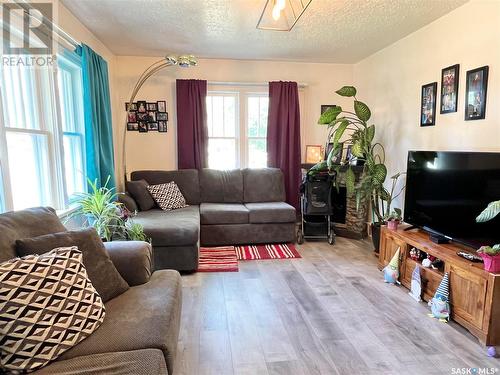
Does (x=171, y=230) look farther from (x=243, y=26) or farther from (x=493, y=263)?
(x=493, y=263)

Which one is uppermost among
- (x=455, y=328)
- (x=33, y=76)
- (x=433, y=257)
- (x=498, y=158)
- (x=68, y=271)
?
(x=33, y=76)

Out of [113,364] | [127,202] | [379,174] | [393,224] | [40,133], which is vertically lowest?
[113,364]

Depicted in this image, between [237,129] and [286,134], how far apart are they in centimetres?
74

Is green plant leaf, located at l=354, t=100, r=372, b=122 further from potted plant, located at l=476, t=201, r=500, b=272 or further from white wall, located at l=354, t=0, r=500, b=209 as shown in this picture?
potted plant, located at l=476, t=201, r=500, b=272

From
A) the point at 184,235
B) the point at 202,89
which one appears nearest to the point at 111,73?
the point at 202,89

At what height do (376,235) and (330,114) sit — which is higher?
(330,114)

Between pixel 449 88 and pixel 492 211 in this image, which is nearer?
pixel 492 211

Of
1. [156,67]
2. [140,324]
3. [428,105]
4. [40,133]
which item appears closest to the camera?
[140,324]

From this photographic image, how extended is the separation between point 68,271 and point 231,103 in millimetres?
3639

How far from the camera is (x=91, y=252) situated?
5.38ft

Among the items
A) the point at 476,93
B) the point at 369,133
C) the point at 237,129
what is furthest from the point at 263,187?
the point at 476,93

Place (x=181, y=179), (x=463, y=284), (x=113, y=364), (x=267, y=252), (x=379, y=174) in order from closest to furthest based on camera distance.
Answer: (x=113, y=364) < (x=463, y=284) < (x=379, y=174) < (x=267, y=252) < (x=181, y=179)

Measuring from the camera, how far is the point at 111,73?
163 inches

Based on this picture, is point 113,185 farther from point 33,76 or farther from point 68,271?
point 68,271
